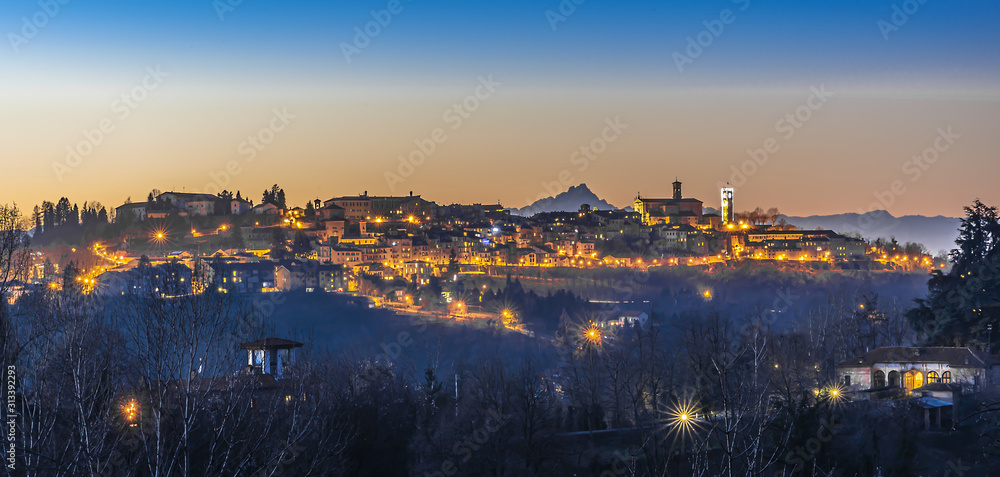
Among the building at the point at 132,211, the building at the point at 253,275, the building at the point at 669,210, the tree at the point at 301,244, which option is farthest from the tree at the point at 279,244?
the building at the point at 669,210

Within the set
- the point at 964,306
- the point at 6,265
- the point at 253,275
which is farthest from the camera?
the point at 253,275

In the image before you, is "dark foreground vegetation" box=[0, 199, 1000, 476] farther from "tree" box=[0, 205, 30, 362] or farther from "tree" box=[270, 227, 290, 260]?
"tree" box=[270, 227, 290, 260]

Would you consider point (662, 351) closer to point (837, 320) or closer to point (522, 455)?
point (837, 320)

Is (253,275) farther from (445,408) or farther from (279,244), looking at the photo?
(445,408)

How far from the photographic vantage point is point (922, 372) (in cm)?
2673

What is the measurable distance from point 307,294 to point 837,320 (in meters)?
39.8

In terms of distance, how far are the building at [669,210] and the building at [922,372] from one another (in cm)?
7311

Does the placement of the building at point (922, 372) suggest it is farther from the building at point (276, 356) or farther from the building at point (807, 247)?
the building at point (807, 247)

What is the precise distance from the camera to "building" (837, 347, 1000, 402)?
83.3 ft

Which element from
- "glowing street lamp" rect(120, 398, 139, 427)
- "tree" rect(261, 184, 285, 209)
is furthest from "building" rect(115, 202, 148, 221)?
"glowing street lamp" rect(120, 398, 139, 427)

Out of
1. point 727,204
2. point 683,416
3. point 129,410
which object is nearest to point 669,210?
point 727,204

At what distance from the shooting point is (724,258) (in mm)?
89875

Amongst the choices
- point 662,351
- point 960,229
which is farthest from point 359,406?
point 960,229

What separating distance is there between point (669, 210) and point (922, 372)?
256 feet
